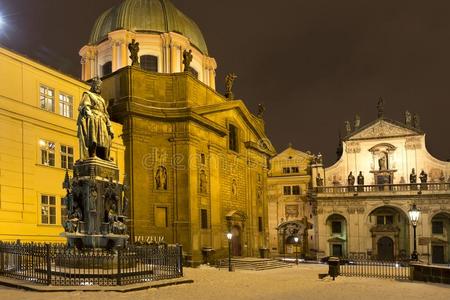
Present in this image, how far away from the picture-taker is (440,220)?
193ft

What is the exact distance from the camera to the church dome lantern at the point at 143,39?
44.2 metres

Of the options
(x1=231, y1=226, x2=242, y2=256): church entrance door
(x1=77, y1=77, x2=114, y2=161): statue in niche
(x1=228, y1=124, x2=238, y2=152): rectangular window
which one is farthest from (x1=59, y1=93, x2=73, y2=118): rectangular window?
(x1=231, y1=226, x2=242, y2=256): church entrance door

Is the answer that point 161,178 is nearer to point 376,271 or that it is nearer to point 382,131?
point 376,271

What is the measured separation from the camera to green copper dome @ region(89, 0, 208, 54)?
1788 inches

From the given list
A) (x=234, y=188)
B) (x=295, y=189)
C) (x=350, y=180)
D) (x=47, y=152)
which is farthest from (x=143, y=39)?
(x=350, y=180)

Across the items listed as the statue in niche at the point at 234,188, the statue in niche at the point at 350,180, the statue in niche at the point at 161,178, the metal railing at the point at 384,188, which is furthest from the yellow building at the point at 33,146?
the statue in niche at the point at 350,180

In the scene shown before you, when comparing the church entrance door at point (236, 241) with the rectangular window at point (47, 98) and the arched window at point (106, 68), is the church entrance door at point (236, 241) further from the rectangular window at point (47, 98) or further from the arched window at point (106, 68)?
the rectangular window at point (47, 98)

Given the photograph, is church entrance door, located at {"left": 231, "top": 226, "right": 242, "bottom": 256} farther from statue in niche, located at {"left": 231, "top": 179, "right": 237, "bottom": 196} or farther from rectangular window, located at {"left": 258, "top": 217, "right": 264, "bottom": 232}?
rectangular window, located at {"left": 258, "top": 217, "right": 264, "bottom": 232}

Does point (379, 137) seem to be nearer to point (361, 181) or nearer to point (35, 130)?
point (361, 181)

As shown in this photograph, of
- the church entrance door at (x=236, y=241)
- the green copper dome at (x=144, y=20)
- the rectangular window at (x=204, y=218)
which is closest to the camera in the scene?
the rectangular window at (x=204, y=218)

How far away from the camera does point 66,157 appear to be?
3064cm

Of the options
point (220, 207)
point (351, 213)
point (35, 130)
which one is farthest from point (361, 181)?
point (35, 130)

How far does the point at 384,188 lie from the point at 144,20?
33171 millimetres

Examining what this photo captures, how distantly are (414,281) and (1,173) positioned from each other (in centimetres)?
2082
